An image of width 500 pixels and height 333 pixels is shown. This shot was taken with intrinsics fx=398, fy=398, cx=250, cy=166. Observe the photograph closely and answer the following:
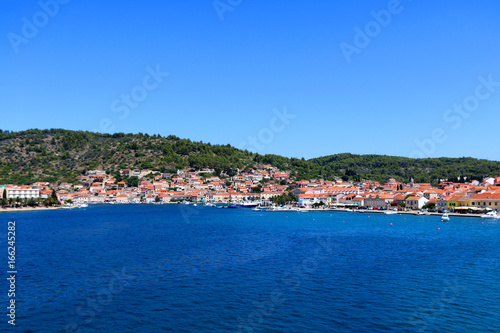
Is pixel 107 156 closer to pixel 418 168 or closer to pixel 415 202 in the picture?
pixel 415 202

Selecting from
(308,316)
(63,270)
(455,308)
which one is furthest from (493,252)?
(63,270)

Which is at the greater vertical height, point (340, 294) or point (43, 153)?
point (43, 153)

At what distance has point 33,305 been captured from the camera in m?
14.9

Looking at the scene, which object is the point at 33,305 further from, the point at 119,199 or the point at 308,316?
the point at 119,199

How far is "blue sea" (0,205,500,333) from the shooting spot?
1314 cm

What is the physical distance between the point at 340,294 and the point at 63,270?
14.2m

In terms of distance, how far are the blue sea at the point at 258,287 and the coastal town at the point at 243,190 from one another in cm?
4659

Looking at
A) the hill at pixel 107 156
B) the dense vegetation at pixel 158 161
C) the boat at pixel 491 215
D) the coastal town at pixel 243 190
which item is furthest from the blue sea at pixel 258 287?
the hill at pixel 107 156

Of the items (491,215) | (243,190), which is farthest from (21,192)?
(491,215)

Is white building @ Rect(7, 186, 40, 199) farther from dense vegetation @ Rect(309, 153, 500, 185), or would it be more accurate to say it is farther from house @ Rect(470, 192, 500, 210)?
dense vegetation @ Rect(309, 153, 500, 185)

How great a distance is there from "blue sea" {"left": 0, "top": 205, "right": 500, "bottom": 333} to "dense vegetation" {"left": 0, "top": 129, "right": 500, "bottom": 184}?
124868 mm

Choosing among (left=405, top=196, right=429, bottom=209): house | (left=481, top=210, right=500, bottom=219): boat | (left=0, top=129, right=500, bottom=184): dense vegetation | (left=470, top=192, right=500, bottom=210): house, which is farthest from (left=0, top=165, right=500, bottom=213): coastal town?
(left=481, top=210, right=500, bottom=219): boat

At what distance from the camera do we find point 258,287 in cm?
1734

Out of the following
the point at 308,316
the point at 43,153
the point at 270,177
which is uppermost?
the point at 43,153
